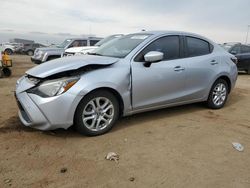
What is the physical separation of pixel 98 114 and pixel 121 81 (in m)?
0.60

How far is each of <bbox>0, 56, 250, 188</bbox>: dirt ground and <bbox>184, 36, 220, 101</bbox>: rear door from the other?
2.03ft

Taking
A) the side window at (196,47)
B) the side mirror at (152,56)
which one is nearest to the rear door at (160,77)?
the side mirror at (152,56)

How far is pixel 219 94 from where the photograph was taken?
576 cm

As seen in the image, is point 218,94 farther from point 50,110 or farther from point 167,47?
point 50,110

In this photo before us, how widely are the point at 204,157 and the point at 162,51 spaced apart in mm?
2026

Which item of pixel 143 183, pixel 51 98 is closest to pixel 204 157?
pixel 143 183

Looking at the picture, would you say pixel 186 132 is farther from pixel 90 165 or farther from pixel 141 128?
pixel 90 165

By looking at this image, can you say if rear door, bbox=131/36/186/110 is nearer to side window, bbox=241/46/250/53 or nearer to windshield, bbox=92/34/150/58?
windshield, bbox=92/34/150/58

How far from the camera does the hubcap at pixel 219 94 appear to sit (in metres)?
5.71

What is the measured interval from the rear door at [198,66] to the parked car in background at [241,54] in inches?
333

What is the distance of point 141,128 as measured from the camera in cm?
441

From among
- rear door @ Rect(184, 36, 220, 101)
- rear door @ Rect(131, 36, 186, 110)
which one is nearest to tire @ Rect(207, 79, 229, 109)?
rear door @ Rect(184, 36, 220, 101)

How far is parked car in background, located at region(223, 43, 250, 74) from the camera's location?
43.4 ft

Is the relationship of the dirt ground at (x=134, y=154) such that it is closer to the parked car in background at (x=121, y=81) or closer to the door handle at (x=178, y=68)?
the parked car in background at (x=121, y=81)
